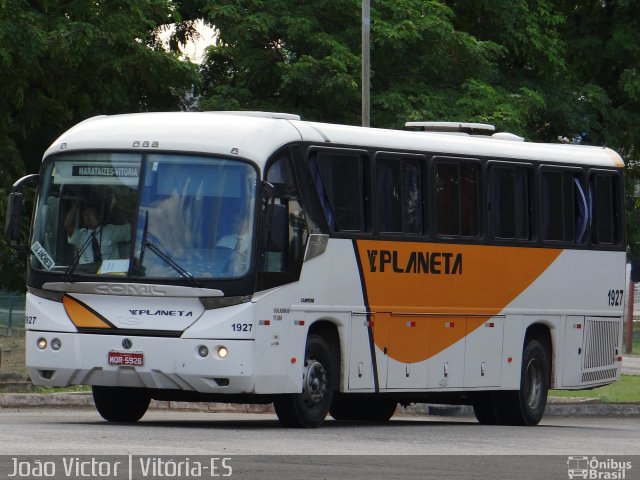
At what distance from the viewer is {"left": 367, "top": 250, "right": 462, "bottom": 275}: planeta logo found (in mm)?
19406

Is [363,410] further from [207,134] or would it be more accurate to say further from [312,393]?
[207,134]

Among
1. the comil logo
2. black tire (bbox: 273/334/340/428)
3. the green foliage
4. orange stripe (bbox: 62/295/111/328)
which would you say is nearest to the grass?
the green foliage

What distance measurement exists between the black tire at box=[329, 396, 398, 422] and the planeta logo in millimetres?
2532

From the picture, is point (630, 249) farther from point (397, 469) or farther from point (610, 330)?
point (397, 469)

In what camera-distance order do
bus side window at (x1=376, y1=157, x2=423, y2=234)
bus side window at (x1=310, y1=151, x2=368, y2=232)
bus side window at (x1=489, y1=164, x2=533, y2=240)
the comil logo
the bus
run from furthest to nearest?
bus side window at (x1=489, y1=164, x2=533, y2=240), bus side window at (x1=376, y1=157, x2=423, y2=234), bus side window at (x1=310, y1=151, x2=368, y2=232), the bus, the comil logo

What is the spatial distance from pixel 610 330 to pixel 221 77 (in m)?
16.0

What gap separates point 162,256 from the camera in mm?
17297

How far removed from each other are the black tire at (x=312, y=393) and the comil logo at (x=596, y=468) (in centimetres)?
373

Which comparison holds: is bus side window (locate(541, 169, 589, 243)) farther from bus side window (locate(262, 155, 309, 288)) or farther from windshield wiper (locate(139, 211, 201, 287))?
windshield wiper (locate(139, 211, 201, 287))

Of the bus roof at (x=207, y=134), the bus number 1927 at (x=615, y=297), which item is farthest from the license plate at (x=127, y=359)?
Result: the bus number 1927 at (x=615, y=297)

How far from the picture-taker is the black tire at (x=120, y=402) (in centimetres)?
1866

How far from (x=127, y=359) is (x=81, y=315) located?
69cm

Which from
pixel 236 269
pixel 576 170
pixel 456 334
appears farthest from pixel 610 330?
pixel 236 269

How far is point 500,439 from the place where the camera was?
57.5 feet
